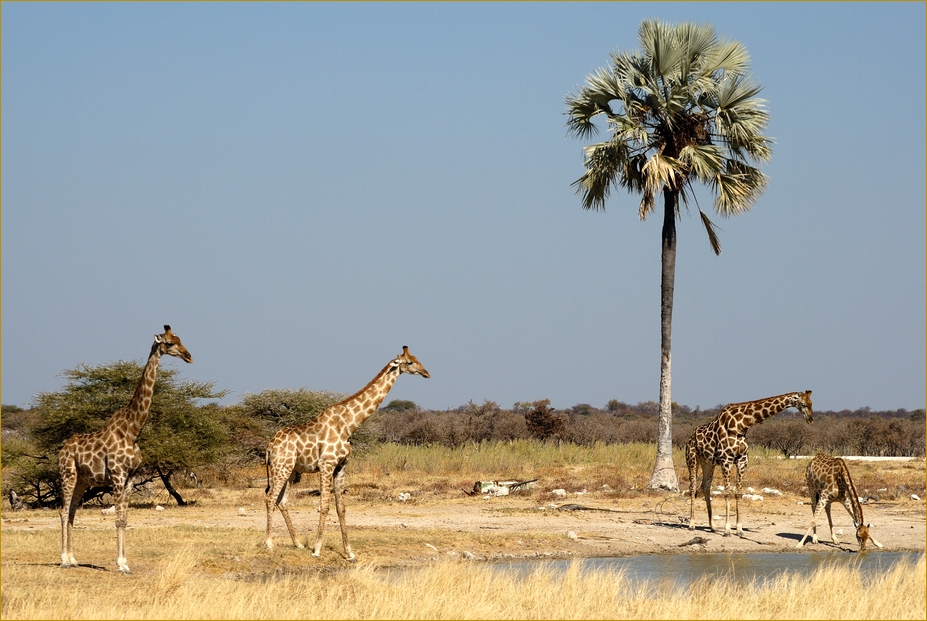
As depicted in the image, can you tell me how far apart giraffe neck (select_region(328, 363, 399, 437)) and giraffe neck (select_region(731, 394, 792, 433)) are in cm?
676

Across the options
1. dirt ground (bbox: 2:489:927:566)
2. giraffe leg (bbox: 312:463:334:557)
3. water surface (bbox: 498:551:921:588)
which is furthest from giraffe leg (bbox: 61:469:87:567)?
water surface (bbox: 498:551:921:588)

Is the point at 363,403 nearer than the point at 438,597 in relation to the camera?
No

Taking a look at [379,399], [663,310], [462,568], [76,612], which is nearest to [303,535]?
[379,399]

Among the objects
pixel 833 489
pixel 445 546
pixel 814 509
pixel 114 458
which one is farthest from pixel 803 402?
pixel 114 458

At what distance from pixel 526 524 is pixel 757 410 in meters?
5.11

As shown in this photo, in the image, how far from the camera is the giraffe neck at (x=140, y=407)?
14.1 m

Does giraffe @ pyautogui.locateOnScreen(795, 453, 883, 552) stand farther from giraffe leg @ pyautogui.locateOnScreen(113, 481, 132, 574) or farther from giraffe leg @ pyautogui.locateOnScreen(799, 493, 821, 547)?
giraffe leg @ pyautogui.locateOnScreen(113, 481, 132, 574)

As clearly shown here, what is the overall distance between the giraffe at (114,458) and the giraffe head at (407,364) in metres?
3.33

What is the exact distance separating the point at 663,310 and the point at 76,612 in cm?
1876

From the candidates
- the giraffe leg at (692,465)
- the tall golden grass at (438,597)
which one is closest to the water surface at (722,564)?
the tall golden grass at (438,597)

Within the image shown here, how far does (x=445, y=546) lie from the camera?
18.0 meters

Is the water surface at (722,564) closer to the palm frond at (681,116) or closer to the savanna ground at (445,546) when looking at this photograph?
the savanna ground at (445,546)

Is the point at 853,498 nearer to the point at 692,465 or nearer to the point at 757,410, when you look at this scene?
the point at 757,410

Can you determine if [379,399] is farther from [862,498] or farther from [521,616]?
[862,498]
